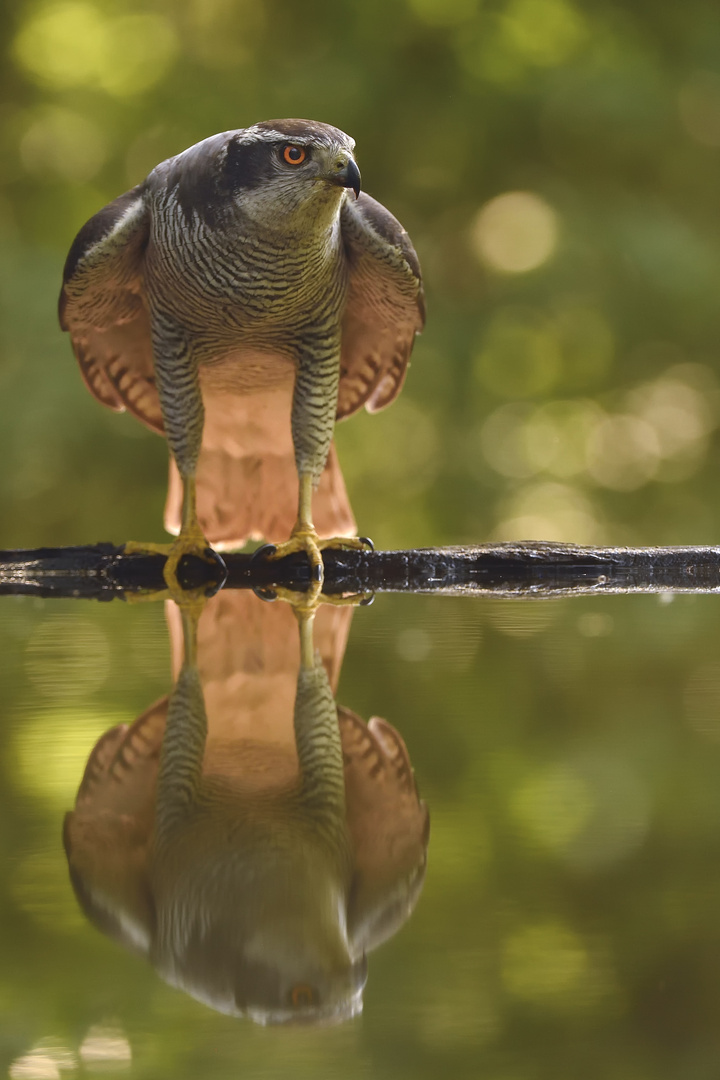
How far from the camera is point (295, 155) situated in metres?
2.54

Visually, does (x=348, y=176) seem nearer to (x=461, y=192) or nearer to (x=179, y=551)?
(x=179, y=551)

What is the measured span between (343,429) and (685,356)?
6.98 ft

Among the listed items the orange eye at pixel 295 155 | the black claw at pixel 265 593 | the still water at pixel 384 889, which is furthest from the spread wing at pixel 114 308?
the still water at pixel 384 889

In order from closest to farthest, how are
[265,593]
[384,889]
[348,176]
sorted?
[384,889] → [348,176] → [265,593]

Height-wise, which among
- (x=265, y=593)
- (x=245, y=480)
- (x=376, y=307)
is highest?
(x=376, y=307)

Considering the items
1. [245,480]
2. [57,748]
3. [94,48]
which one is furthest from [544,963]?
[94,48]

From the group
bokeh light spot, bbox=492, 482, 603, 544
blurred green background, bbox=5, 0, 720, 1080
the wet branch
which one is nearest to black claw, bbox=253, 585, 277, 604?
the wet branch

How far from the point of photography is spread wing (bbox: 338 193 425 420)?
288 centimetres

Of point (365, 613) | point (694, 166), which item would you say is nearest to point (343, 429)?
point (694, 166)

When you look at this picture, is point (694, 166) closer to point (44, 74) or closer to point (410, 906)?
point (44, 74)

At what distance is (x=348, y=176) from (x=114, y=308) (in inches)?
32.5

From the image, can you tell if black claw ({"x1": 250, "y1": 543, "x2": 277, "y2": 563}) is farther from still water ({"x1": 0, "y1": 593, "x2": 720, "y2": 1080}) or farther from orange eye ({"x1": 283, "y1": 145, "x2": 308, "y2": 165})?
still water ({"x1": 0, "y1": 593, "x2": 720, "y2": 1080})

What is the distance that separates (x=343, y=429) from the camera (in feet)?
25.6

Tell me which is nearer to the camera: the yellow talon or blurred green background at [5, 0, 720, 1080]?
the yellow talon
